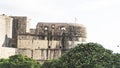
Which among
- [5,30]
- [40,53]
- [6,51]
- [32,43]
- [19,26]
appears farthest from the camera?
[19,26]

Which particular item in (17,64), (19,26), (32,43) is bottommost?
(17,64)

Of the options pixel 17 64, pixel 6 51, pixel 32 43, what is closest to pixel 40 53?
pixel 32 43

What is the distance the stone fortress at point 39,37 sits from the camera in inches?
3428

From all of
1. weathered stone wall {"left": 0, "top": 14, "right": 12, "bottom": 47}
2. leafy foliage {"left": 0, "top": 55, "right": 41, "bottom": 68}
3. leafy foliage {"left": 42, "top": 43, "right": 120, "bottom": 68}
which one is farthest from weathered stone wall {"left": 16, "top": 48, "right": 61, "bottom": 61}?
leafy foliage {"left": 42, "top": 43, "right": 120, "bottom": 68}

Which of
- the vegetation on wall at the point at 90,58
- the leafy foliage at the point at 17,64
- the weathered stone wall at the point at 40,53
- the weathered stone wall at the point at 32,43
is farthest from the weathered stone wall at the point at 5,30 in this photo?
the vegetation on wall at the point at 90,58

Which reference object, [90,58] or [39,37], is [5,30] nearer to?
[39,37]

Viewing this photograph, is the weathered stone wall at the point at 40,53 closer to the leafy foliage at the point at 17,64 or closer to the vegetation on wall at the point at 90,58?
the leafy foliage at the point at 17,64

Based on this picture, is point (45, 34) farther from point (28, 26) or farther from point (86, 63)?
point (86, 63)

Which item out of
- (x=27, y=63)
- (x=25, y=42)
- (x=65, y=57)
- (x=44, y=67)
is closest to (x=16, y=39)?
(x=25, y=42)

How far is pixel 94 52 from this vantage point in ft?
169

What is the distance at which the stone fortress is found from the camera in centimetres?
8706

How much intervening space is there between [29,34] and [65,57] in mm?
37425

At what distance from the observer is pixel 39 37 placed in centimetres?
8919

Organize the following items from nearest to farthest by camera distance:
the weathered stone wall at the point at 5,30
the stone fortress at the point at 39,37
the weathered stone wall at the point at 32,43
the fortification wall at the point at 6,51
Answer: the fortification wall at the point at 6,51, the weathered stone wall at the point at 5,30, the stone fortress at the point at 39,37, the weathered stone wall at the point at 32,43
